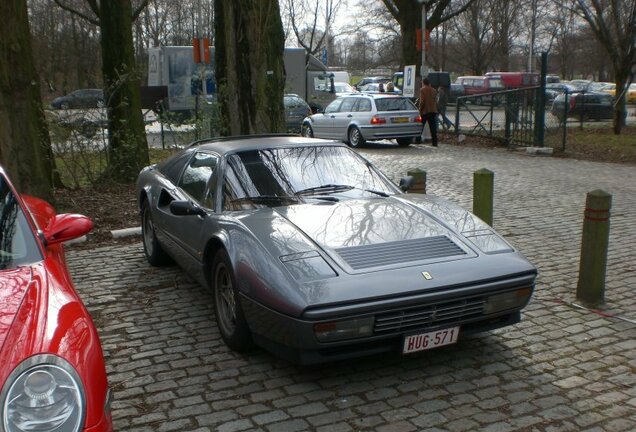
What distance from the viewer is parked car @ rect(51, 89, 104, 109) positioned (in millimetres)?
11008

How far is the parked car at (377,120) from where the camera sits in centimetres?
1969

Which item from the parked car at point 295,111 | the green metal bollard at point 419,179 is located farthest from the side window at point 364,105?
the green metal bollard at point 419,179

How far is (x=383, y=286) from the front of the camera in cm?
410

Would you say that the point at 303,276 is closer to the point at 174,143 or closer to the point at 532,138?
the point at 174,143

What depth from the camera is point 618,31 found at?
19.9 metres

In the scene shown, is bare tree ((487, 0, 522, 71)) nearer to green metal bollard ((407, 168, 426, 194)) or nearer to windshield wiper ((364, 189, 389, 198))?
green metal bollard ((407, 168, 426, 194))

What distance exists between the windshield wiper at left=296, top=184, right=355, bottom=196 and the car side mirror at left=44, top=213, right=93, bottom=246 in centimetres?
179

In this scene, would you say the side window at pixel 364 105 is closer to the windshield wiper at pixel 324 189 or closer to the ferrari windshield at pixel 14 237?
the windshield wiper at pixel 324 189

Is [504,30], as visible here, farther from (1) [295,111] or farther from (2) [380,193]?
(2) [380,193]

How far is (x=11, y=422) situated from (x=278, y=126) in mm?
8135

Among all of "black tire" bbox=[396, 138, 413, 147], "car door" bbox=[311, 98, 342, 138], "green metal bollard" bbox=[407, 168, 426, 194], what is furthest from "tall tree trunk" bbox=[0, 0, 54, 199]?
"car door" bbox=[311, 98, 342, 138]

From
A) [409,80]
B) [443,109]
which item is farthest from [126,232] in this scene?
[443,109]

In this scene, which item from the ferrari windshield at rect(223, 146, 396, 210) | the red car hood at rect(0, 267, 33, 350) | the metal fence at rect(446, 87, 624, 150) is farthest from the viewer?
the metal fence at rect(446, 87, 624, 150)

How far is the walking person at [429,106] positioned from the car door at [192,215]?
46.5ft
